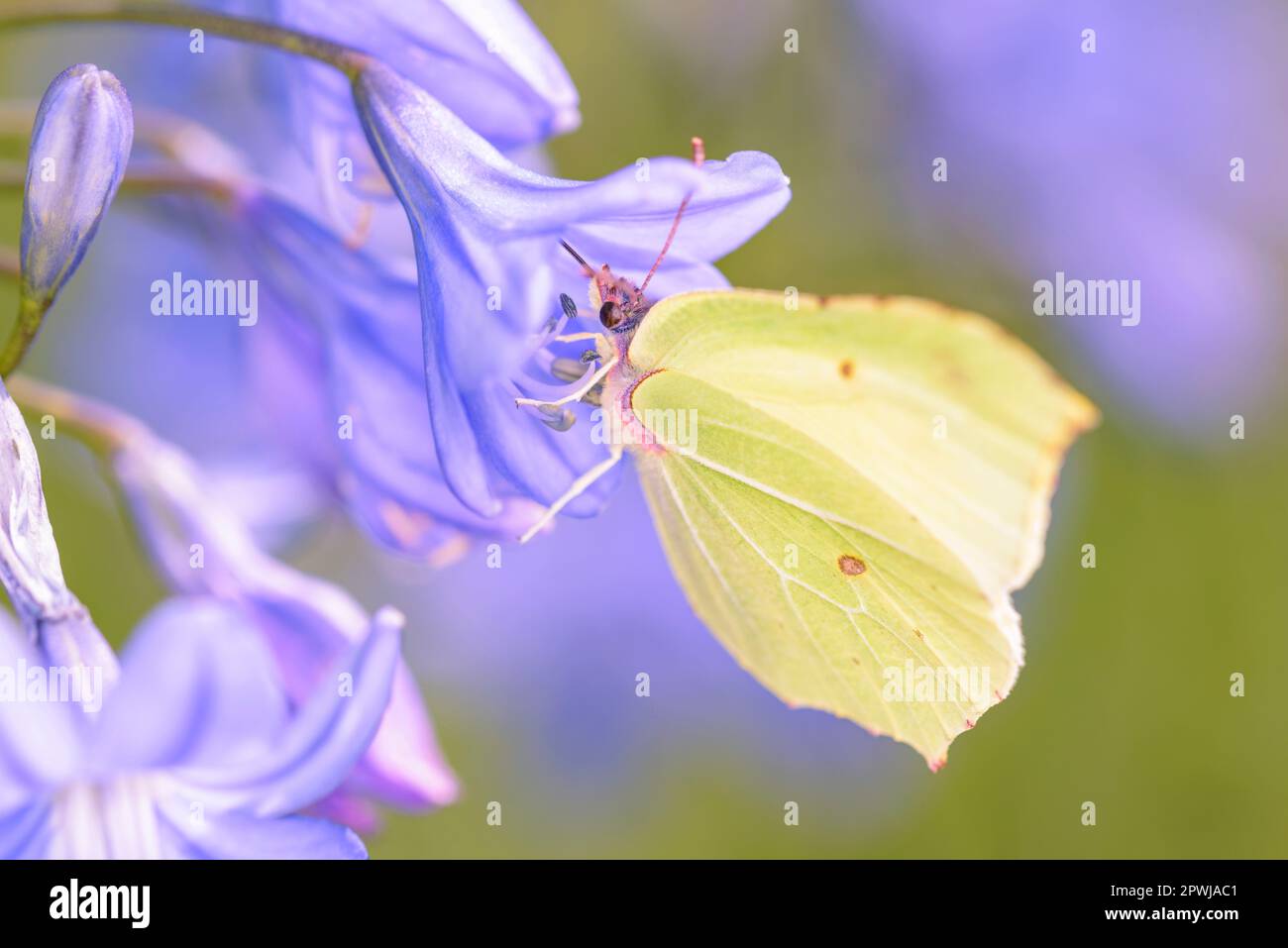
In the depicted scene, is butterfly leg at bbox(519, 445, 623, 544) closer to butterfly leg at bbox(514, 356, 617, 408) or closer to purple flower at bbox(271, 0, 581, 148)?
butterfly leg at bbox(514, 356, 617, 408)

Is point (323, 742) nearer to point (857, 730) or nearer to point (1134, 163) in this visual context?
point (857, 730)

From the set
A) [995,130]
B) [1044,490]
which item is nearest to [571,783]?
[995,130]

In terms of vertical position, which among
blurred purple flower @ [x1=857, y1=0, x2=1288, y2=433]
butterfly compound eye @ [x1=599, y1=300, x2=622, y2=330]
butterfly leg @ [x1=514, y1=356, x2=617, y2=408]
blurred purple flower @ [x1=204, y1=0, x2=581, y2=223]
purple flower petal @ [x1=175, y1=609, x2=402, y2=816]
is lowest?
purple flower petal @ [x1=175, y1=609, x2=402, y2=816]

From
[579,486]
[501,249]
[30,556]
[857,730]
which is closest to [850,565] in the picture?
[579,486]

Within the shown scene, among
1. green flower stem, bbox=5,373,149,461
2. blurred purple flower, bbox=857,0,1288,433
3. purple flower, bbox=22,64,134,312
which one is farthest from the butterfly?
blurred purple flower, bbox=857,0,1288,433

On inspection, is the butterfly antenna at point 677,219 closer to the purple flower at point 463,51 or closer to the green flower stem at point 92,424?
the purple flower at point 463,51

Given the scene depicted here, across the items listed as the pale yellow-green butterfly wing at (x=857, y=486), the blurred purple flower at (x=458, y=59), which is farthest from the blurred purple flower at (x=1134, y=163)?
the blurred purple flower at (x=458, y=59)
